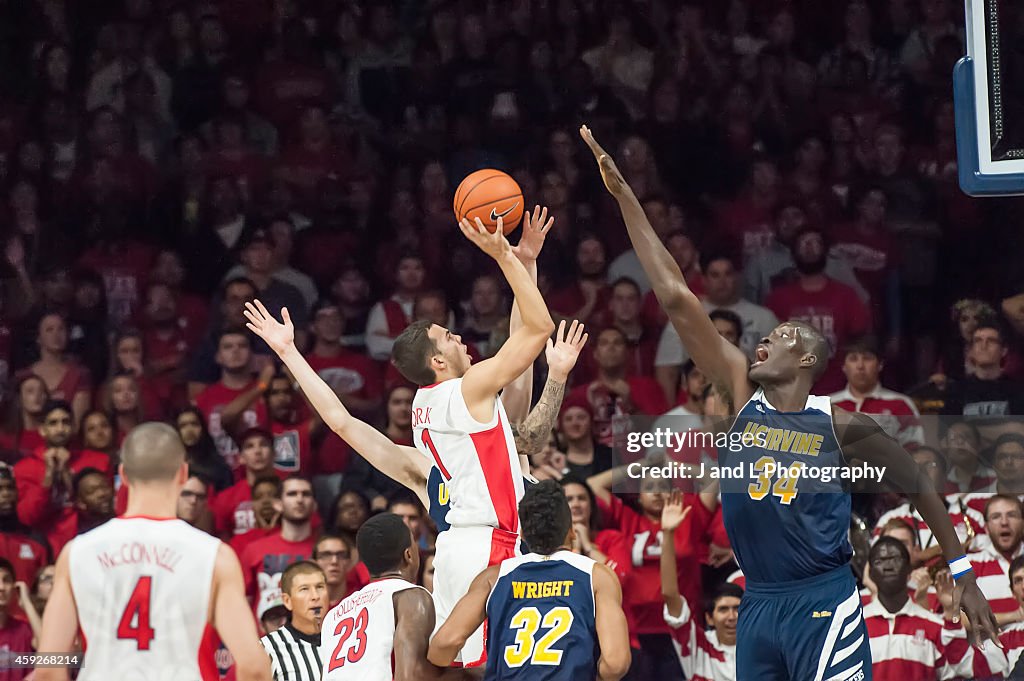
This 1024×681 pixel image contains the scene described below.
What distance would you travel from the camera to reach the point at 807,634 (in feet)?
19.8

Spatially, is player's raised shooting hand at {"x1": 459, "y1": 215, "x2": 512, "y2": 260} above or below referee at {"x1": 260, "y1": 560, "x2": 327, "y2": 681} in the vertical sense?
above

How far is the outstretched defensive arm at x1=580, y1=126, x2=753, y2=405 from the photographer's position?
6109 mm

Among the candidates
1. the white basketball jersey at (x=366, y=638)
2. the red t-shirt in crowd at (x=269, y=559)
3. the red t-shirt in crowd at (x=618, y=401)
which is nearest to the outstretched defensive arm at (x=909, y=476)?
the white basketball jersey at (x=366, y=638)

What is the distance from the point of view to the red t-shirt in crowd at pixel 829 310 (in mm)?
9906

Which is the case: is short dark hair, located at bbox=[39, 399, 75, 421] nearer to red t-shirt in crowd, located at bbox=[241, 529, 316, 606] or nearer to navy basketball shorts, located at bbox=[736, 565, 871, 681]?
red t-shirt in crowd, located at bbox=[241, 529, 316, 606]

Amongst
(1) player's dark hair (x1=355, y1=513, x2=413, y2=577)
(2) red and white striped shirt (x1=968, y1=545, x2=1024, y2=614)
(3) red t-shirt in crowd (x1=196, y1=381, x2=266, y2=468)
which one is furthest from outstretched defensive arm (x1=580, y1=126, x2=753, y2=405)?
(3) red t-shirt in crowd (x1=196, y1=381, x2=266, y2=468)

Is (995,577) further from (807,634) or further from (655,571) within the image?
(807,634)

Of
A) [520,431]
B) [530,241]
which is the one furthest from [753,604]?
[530,241]

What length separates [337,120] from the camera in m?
11.4

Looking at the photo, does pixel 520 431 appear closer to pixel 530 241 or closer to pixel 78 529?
pixel 530 241

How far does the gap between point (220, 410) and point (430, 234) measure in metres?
2.01

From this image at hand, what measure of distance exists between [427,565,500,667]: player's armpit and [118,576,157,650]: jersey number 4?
3.85ft

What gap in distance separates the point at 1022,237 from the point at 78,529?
6.41 m

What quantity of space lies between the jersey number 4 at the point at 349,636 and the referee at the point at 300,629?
1.81 m
